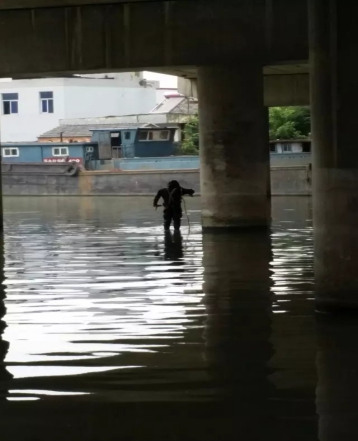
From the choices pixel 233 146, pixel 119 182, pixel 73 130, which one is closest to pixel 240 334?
pixel 233 146

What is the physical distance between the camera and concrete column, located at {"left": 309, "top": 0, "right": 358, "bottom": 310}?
1076 cm

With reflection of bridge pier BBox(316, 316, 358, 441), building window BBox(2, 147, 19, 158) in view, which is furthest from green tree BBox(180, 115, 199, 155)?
reflection of bridge pier BBox(316, 316, 358, 441)

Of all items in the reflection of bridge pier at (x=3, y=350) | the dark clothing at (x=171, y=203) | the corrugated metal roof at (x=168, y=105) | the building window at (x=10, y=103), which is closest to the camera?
the reflection of bridge pier at (x=3, y=350)

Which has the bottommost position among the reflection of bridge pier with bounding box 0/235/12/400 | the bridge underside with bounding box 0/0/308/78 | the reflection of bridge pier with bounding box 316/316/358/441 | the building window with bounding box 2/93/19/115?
the reflection of bridge pier with bounding box 316/316/358/441

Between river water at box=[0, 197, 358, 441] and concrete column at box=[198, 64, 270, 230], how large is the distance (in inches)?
217

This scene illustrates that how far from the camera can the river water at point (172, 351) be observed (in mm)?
7055

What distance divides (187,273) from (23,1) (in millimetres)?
9873

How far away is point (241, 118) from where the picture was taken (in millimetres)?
22875

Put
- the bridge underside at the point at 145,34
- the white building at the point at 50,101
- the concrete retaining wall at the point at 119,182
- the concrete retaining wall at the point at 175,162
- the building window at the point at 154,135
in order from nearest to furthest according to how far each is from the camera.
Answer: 1. the bridge underside at the point at 145,34
2. the concrete retaining wall at the point at 119,182
3. the concrete retaining wall at the point at 175,162
4. the building window at the point at 154,135
5. the white building at the point at 50,101

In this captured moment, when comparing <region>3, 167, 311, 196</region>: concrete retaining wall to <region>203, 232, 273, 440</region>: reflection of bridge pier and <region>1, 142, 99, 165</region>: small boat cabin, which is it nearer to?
<region>1, 142, 99, 165</region>: small boat cabin

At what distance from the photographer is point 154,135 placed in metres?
55.5

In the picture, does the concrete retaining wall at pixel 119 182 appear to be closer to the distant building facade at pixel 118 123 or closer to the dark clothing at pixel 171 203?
the distant building facade at pixel 118 123

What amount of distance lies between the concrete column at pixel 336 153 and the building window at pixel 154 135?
43935 mm

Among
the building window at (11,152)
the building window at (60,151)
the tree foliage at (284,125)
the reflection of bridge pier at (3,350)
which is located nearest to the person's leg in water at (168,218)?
the reflection of bridge pier at (3,350)
